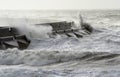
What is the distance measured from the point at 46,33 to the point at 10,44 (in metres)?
7.72

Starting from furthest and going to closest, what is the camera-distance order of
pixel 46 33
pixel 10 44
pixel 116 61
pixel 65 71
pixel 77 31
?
pixel 77 31 < pixel 46 33 < pixel 10 44 < pixel 116 61 < pixel 65 71

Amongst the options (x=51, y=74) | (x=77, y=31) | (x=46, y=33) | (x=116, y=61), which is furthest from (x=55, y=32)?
(x=51, y=74)

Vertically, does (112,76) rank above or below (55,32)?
above

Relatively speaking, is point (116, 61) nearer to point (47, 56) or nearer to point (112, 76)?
point (112, 76)

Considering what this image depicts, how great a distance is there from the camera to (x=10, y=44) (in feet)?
52.0

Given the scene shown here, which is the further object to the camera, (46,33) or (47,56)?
(46,33)

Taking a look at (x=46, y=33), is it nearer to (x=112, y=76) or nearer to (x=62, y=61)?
(x=62, y=61)

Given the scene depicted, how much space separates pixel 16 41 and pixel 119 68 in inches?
348

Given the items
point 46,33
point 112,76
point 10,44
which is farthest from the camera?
point 46,33

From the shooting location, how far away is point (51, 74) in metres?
9.22

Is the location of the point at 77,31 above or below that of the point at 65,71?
below

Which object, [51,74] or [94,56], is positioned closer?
[51,74]

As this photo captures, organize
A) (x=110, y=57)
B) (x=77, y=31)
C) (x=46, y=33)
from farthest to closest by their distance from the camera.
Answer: (x=77, y=31) < (x=46, y=33) < (x=110, y=57)

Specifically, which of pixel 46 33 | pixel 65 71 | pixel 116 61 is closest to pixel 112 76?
pixel 65 71
